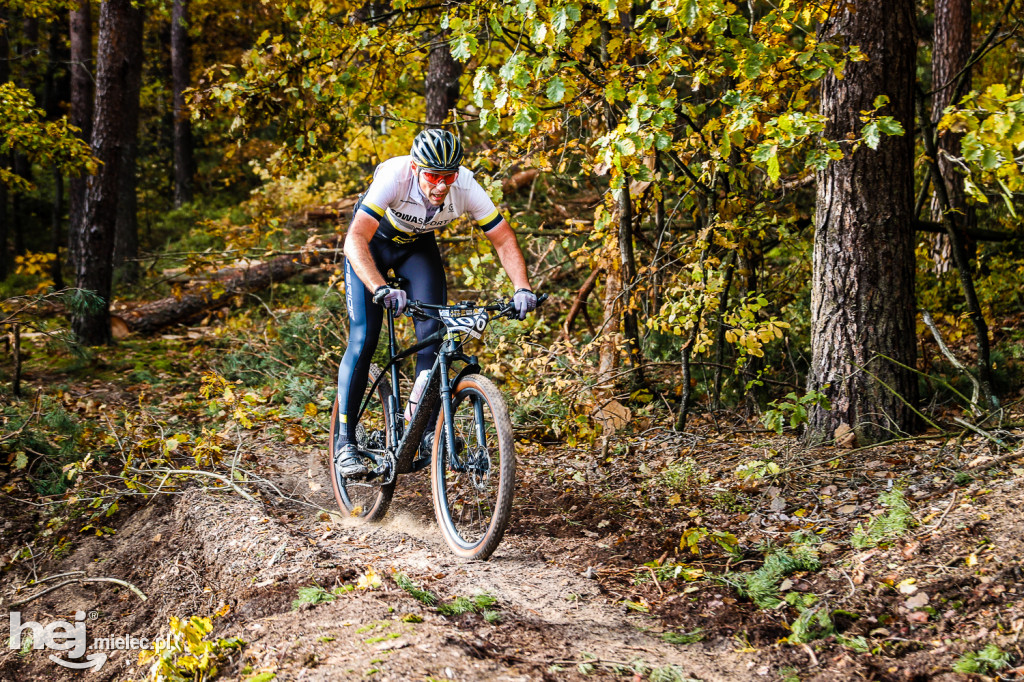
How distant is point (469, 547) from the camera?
4039 millimetres

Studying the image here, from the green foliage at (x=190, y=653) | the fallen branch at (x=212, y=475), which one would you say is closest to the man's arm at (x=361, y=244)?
the green foliage at (x=190, y=653)

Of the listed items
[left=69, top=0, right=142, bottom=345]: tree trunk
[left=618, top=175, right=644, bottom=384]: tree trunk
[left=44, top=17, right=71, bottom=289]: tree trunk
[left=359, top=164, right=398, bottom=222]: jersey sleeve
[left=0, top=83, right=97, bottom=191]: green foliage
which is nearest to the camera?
[left=359, top=164, right=398, bottom=222]: jersey sleeve

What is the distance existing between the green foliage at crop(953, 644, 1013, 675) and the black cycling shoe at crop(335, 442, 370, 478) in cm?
344

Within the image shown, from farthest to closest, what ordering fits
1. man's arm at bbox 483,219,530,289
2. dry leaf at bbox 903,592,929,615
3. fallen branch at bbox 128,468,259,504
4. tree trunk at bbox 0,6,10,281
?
tree trunk at bbox 0,6,10,281, fallen branch at bbox 128,468,259,504, man's arm at bbox 483,219,530,289, dry leaf at bbox 903,592,929,615

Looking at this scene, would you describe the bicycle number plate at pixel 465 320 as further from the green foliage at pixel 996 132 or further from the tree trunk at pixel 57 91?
the tree trunk at pixel 57 91

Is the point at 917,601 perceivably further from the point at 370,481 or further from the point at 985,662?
the point at 370,481

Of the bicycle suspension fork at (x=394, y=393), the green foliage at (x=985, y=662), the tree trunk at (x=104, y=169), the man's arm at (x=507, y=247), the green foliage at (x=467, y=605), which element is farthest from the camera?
the tree trunk at (x=104, y=169)

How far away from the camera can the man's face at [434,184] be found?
13.6 feet

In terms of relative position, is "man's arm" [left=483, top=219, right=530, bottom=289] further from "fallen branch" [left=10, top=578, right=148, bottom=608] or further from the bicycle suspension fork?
"fallen branch" [left=10, top=578, right=148, bottom=608]

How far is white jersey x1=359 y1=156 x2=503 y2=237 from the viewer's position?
167 inches

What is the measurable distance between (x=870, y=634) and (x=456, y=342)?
2.51 m

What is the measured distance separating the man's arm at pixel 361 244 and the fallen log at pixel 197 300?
21.3 ft

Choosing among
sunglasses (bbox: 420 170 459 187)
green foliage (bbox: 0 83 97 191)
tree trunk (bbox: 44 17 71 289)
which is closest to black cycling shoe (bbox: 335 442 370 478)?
sunglasses (bbox: 420 170 459 187)

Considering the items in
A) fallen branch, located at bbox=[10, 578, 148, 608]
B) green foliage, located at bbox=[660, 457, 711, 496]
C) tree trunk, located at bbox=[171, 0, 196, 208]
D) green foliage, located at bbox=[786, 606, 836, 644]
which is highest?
tree trunk, located at bbox=[171, 0, 196, 208]
